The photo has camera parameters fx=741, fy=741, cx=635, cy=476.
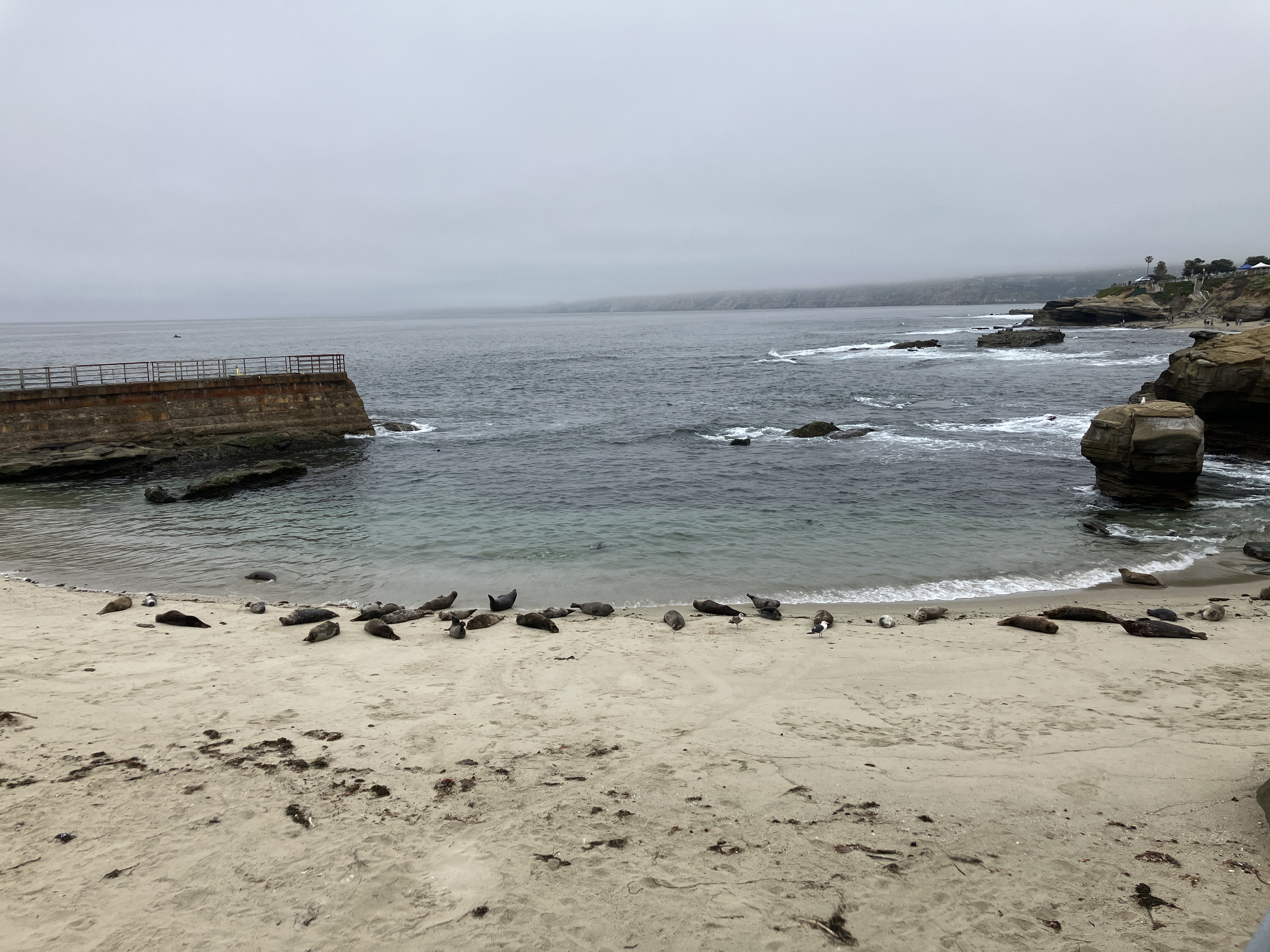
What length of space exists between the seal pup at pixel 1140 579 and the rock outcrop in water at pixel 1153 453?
7.07 meters

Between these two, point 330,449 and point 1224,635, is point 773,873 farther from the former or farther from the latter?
point 330,449

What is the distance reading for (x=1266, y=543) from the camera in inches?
634

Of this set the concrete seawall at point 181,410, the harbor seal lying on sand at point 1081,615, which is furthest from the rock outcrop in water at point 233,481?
the harbor seal lying on sand at point 1081,615

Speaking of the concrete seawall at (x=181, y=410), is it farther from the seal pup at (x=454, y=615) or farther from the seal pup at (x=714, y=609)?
the seal pup at (x=714, y=609)

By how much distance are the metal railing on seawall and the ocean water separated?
4892 millimetres

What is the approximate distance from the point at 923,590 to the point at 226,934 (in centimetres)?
1284

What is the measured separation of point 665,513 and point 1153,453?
13.5m

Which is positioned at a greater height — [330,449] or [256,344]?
[256,344]

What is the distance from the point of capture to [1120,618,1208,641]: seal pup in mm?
11266

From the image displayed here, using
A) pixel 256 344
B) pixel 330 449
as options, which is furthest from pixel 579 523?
pixel 256 344

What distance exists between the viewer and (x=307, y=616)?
12555 millimetres

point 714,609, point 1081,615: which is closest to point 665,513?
point 714,609

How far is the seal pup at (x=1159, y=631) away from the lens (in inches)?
444

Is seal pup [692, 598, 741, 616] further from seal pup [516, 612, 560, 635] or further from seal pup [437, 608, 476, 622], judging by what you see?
seal pup [437, 608, 476, 622]
